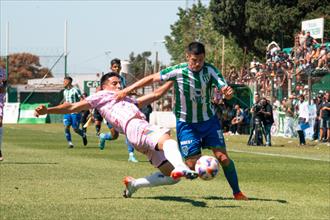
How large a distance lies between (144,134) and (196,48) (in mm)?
1405

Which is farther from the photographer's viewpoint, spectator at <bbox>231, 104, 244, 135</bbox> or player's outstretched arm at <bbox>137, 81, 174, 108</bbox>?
spectator at <bbox>231, 104, 244, 135</bbox>

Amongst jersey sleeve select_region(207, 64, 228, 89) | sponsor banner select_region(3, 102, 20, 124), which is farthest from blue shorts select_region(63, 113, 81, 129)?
sponsor banner select_region(3, 102, 20, 124)

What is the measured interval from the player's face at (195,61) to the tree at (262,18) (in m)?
43.0

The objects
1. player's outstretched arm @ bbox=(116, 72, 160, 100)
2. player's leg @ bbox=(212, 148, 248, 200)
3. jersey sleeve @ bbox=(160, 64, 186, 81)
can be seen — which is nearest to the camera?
player's outstretched arm @ bbox=(116, 72, 160, 100)

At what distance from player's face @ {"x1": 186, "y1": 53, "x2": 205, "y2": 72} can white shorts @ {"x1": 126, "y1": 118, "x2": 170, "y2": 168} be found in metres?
1.11

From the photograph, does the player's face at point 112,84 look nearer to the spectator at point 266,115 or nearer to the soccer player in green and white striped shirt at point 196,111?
the soccer player in green and white striped shirt at point 196,111

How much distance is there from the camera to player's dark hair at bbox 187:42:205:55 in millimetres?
11250

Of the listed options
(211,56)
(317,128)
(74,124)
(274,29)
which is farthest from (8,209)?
(211,56)

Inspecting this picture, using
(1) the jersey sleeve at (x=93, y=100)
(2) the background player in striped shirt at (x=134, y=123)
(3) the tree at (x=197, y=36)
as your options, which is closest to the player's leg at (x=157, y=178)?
(2) the background player in striped shirt at (x=134, y=123)

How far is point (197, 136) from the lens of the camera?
40.2ft

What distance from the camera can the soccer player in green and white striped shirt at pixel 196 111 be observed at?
11.9 metres

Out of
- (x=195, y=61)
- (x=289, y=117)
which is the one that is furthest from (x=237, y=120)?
(x=195, y=61)

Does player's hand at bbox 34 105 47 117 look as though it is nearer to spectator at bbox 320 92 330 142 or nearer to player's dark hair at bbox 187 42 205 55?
player's dark hair at bbox 187 42 205 55

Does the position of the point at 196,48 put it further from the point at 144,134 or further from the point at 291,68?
the point at 291,68
